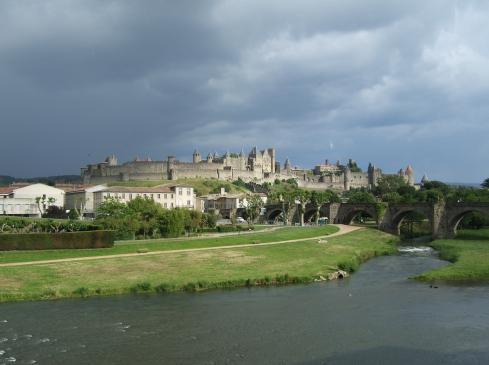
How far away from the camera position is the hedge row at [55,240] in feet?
147

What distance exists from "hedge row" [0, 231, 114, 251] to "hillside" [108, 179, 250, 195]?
3867 inches

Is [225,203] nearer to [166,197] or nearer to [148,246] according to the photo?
[166,197]

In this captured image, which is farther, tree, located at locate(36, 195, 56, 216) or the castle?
the castle

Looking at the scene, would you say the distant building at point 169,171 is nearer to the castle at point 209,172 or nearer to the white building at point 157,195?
the castle at point 209,172

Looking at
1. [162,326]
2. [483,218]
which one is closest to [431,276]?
[162,326]

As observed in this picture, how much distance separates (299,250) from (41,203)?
6218 cm

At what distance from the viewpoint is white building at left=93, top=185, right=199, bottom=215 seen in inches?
4028

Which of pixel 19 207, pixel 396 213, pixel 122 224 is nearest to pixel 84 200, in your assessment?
pixel 19 207

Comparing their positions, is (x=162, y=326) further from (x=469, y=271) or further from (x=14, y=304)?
(x=469, y=271)

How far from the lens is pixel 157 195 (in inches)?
4205

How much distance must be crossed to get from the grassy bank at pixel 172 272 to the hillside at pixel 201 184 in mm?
99864

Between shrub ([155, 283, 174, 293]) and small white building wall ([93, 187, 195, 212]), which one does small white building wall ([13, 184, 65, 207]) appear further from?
shrub ([155, 283, 174, 293])

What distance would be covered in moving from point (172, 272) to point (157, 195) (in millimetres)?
68737

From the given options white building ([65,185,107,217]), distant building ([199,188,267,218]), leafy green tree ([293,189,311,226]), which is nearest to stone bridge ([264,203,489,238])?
leafy green tree ([293,189,311,226])
